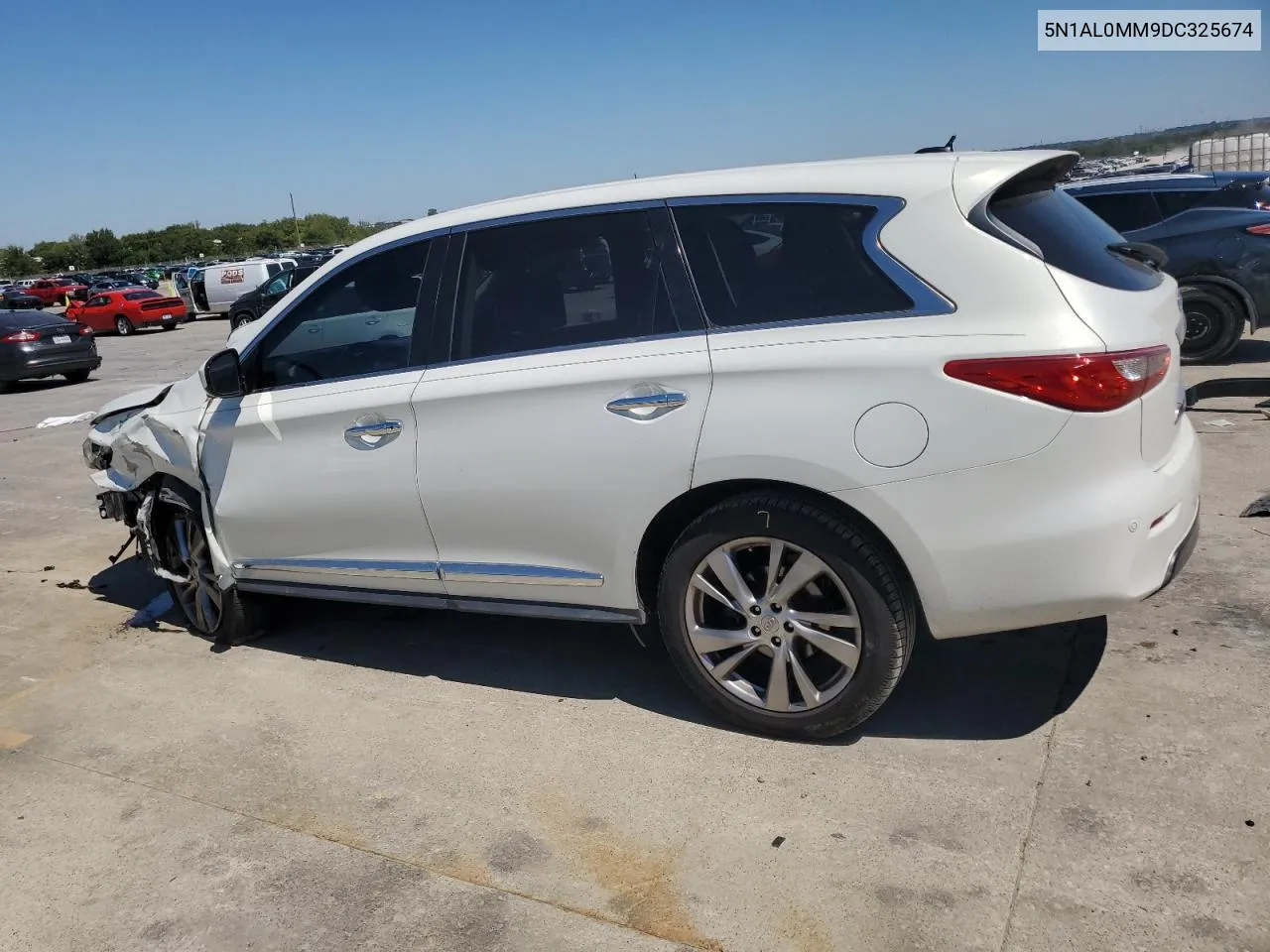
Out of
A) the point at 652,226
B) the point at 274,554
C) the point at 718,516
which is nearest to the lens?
the point at 718,516

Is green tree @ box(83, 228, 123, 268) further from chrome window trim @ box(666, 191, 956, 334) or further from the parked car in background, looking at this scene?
chrome window trim @ box(666, 191, 956, 334)

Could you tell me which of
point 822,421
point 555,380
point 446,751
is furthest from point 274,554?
point 822,421

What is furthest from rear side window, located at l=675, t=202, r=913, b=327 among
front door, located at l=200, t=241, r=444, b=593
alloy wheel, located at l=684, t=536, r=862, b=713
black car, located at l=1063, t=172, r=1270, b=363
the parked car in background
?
the parked car in background

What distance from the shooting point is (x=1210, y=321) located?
9.91 meters

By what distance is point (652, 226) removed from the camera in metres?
3.68

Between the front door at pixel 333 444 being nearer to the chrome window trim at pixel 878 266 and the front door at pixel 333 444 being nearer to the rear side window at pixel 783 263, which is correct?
the rear side window at pixel 783 263

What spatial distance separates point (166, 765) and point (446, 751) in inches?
42.4

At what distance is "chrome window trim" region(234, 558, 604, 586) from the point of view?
12.5 feet

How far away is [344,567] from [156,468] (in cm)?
132

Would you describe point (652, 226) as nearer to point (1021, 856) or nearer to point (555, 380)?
point (555, 380)

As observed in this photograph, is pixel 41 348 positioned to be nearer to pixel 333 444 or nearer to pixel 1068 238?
pixel 333 444

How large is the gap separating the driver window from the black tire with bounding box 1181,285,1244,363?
824cm

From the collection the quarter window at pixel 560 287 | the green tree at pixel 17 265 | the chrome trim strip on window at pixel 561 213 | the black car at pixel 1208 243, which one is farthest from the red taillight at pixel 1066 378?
the green tree at pixel 17 265

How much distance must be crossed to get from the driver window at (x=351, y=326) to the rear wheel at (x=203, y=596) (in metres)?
0.97
